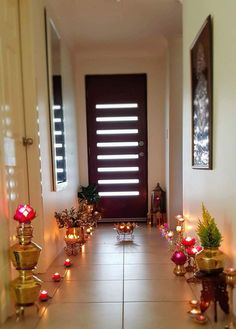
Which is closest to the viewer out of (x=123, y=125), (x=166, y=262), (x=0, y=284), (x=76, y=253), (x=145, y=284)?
(x=0, y=284)

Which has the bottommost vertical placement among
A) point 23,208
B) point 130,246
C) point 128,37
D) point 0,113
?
point 130,246

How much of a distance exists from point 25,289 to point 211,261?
3.28 ft

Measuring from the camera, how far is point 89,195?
3863 millimetres

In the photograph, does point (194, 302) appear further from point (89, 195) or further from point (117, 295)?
point (89, 195)

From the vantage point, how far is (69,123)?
11.5 feet

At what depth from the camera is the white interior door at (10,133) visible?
1.63m

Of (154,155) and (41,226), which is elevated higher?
(154,155)

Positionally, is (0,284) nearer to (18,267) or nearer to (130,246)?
(18,267)

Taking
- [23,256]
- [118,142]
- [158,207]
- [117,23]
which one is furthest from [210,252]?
[118,142]

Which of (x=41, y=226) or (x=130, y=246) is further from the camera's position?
(x=130, y=246)

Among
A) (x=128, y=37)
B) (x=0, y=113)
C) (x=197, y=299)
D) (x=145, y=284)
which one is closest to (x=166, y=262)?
(x=145, y=284)

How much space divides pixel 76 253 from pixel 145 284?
0.93 m

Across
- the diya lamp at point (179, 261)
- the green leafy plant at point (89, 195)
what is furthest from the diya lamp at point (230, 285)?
the green leafy plant at point (89, 195)

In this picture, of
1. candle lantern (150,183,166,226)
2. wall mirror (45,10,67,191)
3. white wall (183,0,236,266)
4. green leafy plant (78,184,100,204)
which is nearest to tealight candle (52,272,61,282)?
wall mirror (45,10,67,191)
